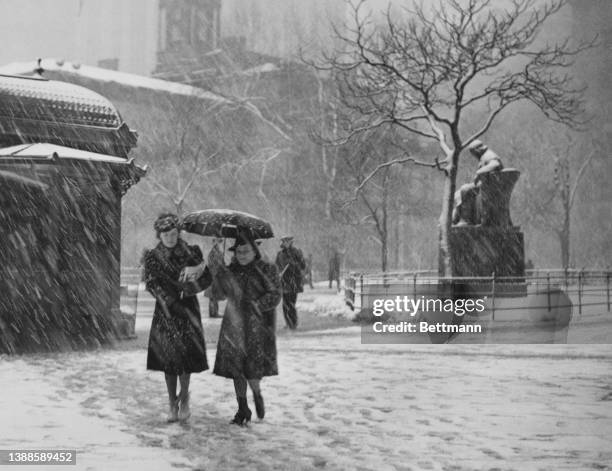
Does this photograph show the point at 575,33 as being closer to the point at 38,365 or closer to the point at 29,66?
the point at 38,365

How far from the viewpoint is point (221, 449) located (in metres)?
5.73

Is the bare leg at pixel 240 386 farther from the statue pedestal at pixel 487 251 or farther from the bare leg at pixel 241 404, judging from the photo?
the statue pedestal at pixel 487 251

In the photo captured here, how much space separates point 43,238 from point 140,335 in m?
3.15

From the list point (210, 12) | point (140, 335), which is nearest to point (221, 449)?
point (140, 335)

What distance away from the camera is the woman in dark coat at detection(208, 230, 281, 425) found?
21.7 ft

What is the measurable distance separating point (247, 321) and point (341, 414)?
4.05ft

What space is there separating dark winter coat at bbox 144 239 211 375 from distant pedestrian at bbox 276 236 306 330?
8996 mm

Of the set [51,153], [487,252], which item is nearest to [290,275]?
[487,252]

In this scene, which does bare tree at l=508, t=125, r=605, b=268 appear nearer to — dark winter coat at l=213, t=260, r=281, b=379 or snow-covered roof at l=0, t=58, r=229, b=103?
snow-covered roof at l=0, t=58, r=229, b=103

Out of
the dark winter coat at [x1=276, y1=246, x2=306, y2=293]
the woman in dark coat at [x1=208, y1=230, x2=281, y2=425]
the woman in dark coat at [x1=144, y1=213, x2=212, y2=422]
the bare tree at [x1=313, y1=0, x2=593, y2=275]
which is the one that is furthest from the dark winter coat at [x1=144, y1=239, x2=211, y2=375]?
the bare tree at [x1=313, y1=0, x2=593, y2=275]

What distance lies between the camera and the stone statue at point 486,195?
58.0ft

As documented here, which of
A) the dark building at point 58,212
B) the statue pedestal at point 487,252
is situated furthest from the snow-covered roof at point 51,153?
the statue pedestal at point 487,252

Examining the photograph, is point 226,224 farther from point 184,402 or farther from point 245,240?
point 184,402

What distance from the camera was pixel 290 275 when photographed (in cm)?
1595
